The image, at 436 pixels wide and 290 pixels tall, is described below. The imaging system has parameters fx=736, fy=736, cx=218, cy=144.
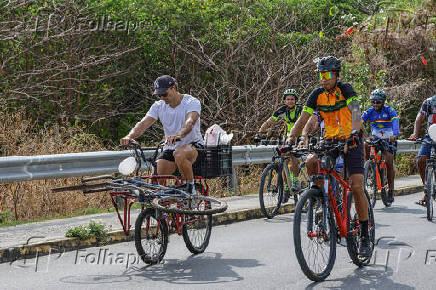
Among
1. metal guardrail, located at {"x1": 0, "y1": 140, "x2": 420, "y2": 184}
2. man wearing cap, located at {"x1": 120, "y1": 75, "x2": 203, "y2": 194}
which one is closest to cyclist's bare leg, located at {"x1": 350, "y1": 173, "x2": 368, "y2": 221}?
man wearing cap, located at {"x1": 120, "y1": 75, "x2": 203, "y2": 194}

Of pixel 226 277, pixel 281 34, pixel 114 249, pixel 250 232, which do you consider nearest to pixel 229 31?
pixel 281 34

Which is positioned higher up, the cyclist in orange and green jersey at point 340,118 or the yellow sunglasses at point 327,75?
the yellow sunglasses at point 327,75

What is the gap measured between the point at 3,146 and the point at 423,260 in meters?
7.56

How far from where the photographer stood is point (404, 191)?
50.1ft

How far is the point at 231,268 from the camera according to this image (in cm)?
732

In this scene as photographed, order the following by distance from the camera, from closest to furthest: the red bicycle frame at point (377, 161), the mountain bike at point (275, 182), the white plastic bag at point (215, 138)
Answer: the white plastic bag at point (215, 138) < the mountain bike at point (275, 182) < the red bicycle frame at point (377, 161)

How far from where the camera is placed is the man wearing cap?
7.82 metres

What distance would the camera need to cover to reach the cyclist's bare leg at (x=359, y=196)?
7.12 metres

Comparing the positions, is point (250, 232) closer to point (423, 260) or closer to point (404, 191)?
point (423, 260)

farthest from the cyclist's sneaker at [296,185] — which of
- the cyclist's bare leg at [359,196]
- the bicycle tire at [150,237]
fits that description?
the bicycle tire at [150,237]

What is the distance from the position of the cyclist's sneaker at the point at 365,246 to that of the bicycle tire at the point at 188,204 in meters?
1.39

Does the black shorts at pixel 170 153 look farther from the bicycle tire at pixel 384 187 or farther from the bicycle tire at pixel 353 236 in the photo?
the bicycle tire at pixel 384 187

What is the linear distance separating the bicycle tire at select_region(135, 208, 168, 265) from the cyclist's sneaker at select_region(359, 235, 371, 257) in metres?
1.96

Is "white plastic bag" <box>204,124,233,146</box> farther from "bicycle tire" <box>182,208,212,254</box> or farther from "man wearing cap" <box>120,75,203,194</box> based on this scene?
"bicycle tire" <box>182,208,212,254</box>
